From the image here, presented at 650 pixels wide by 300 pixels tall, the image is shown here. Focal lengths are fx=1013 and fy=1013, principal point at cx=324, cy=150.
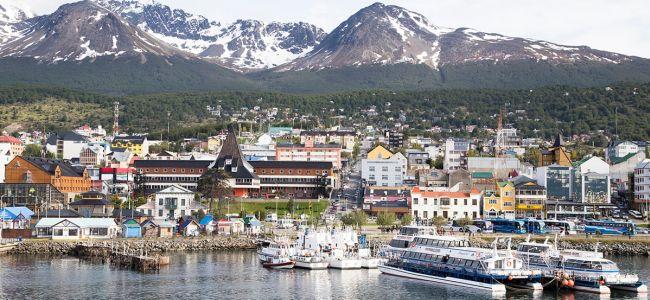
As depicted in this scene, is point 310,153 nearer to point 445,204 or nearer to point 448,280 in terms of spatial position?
point 445,204

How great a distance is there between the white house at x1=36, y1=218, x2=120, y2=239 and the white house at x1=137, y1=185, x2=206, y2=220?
420 inches

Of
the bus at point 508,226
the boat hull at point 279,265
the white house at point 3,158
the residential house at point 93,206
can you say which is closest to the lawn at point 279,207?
the residential house at point 93,206

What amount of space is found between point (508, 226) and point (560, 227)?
397 cm

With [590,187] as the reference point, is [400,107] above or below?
above

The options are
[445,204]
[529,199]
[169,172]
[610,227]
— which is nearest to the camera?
[610,227]

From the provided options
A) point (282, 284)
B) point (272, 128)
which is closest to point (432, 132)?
point (272, 128)

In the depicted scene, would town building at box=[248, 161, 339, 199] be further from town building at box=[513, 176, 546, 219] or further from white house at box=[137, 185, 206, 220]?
town building at box=[513, 176, 546, 219]

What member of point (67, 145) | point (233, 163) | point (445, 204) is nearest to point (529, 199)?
point (445, 204)

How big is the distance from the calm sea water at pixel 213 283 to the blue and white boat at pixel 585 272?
624 millimetres

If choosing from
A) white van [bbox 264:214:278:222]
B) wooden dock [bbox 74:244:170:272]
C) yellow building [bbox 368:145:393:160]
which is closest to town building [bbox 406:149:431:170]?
yellow building [bbox 368:145:393:160]

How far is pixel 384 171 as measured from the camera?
332ft

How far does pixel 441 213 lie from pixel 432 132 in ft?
217

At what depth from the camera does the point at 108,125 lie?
6073 inches

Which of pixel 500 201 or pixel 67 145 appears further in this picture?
pixel 67 145
